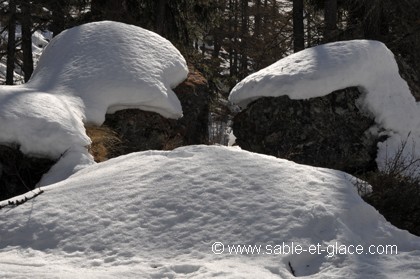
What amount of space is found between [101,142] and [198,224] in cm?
438

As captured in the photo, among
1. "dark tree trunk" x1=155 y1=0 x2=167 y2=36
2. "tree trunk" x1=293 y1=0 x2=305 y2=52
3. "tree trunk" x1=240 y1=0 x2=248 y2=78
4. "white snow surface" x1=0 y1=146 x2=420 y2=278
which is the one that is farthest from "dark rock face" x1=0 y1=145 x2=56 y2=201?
"tree trunk" x1=240 y1=0 x2=248 y2=78

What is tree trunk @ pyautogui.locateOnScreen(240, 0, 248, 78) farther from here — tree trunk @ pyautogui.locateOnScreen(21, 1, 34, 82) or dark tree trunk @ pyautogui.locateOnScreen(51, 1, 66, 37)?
tree trunk @ pyautogui.locateOnScreen(21, 1, 34, 82)

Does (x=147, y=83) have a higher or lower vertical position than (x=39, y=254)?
higher

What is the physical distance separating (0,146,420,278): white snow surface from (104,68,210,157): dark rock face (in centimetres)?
375

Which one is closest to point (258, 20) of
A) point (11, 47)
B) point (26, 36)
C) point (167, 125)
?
point (11, 47)

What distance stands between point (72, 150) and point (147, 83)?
7.51 feet

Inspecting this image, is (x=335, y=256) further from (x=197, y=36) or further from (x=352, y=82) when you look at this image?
(x=197, y=36)

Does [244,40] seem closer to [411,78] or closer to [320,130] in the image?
[411,78]

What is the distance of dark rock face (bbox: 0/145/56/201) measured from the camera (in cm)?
803

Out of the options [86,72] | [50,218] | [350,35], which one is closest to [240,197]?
[50,218]

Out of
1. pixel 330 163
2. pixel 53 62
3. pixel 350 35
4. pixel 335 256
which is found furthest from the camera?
pixel 350 35

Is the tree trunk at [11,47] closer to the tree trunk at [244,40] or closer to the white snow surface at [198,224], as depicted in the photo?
the tree trunk at [244,40]

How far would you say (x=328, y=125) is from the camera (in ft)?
31.2

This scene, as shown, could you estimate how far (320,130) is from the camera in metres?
9.46
